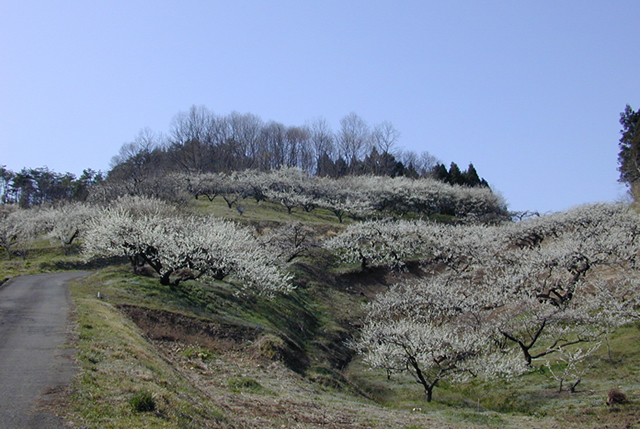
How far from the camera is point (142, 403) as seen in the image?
33.6 ft

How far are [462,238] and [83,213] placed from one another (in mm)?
45132

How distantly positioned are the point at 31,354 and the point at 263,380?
8.49 meters

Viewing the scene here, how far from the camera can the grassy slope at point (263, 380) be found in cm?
1175

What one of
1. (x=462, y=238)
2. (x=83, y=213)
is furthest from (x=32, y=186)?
(x=462, y=238)

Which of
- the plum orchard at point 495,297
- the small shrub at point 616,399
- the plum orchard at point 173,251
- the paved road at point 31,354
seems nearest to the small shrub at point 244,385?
the paved road at point 31,354

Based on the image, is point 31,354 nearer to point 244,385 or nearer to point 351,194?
point 244,385

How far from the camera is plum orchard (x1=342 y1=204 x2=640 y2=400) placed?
78.3 ft

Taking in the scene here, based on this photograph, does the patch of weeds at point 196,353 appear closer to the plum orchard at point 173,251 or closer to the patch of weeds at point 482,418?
the plum orchard at point 173,251

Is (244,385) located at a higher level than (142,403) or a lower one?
lower

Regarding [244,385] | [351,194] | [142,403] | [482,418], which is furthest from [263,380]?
[351,194]

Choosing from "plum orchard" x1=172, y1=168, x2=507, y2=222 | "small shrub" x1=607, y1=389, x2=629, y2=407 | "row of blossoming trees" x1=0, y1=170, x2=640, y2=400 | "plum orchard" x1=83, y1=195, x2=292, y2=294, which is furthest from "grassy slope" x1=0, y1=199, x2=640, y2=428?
"plum orchard" x1=172, y1=168, x2=507, y2=222

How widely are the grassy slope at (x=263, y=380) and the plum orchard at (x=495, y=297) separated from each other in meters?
1.54

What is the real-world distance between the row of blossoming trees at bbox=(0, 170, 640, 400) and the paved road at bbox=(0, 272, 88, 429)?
21.1 ft

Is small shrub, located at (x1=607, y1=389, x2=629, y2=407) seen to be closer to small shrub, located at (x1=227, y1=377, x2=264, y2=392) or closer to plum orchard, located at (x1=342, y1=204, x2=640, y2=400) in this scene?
plum orchard, located at (x1=342, y1=204, x2=640, y2=400)
